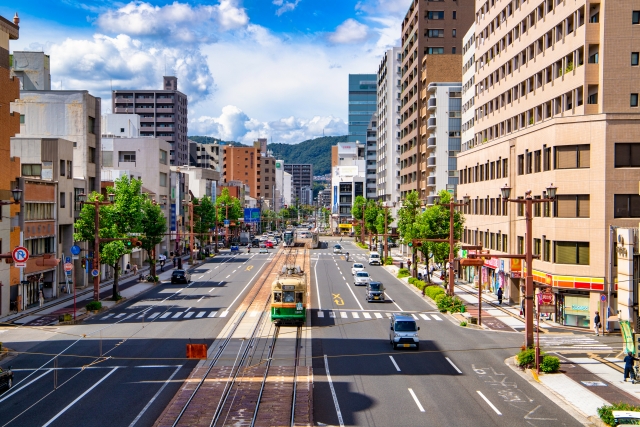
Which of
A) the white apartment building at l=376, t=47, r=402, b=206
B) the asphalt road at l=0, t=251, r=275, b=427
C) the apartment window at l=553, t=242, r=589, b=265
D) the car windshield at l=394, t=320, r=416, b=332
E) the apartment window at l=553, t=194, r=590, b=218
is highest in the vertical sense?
the white apartment building at l=376, t=47, r=402, b=206

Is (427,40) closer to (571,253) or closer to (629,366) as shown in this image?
(571,253)

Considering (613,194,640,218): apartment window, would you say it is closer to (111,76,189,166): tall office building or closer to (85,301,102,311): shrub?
(85,301,102,311): shrub

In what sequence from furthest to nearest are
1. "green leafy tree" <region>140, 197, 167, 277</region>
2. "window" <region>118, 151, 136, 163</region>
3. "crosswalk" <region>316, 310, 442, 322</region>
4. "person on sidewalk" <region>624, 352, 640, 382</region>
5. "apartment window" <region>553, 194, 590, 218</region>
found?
"window" <region>118, 151, 136, 163</region> → "green leafy tree" <region>140, 197, 167, 277</region> → "crosswalk" <region>316, 310, 442, 322</region> → "apartment window" <region>553, 194, 590, 218</region> → "person on sidewalk" <region>624, 352, 640, 382</region>

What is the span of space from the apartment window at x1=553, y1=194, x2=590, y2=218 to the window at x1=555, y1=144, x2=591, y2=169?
2.16 metres

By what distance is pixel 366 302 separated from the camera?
59.6m

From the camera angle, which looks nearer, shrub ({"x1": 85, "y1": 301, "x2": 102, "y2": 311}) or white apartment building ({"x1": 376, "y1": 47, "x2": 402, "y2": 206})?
shrub ({"x1": 85, "y1": 301, "x2": 102, "y2": 311})

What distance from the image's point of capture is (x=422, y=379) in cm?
3086

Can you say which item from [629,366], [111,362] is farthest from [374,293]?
[629,366]

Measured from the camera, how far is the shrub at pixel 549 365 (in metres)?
32.6

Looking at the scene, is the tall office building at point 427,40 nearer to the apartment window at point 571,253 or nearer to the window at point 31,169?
the apartment window at point 571,253

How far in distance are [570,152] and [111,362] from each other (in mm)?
33725

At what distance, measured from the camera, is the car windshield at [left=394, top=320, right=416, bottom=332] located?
3800 centimetres

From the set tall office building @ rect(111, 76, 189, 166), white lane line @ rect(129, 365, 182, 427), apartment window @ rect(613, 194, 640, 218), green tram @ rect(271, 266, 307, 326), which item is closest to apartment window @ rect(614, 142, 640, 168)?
apartment window @ rect(613, 194, 640, 218)

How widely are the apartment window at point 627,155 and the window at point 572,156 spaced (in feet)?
6.32
